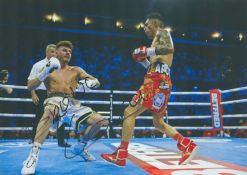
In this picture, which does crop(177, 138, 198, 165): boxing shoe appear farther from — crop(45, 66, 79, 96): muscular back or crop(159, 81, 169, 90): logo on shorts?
crop(45, 66, 79, 96): muscular back

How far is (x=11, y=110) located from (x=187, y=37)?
28.3 ft

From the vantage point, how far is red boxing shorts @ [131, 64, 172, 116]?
229 centimetres

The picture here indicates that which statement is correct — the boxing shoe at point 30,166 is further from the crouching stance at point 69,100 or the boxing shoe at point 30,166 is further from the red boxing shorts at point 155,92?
the red boxing shorts at point 155,92

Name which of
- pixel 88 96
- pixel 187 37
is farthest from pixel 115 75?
pixel 187 37

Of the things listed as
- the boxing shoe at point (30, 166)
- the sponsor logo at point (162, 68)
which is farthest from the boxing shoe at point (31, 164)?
the sponsor logo at point (162, 68)

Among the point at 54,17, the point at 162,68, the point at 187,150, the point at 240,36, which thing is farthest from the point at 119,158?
the point at 240,36

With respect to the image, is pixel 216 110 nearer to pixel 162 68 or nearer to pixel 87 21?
pixel 162 68

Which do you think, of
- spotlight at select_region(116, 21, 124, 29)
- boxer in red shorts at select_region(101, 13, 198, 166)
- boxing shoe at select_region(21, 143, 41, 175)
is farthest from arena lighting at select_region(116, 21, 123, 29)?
boxing shoe at select_region(21, 143, 41, 175)

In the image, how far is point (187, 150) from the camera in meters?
2.23

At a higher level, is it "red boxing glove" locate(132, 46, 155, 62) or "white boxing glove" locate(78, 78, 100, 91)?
"red boxing glove" locate(132, 46, 155, 62)

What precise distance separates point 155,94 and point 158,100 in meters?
0.06

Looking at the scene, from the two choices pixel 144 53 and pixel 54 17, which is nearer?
pixel 144 53

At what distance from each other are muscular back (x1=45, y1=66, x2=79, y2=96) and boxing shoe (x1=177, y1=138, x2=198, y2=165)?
1.03 metres

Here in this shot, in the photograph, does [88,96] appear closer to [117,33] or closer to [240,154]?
[117,33]
